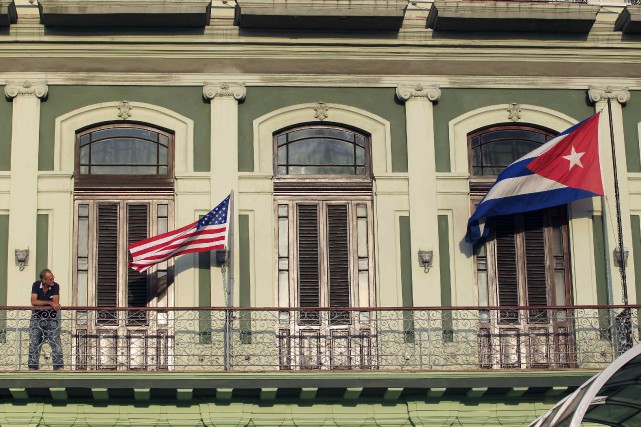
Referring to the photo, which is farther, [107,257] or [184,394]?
[107,257]

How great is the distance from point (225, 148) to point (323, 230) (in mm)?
1959

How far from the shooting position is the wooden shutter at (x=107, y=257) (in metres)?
25.0

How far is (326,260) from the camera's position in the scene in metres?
25.4

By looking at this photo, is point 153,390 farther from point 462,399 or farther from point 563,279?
point 563,279

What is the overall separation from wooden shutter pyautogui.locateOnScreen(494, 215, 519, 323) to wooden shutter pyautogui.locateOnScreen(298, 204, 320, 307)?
2792 mm

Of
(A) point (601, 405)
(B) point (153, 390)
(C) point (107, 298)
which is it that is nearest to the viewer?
(A) point (601, 405)

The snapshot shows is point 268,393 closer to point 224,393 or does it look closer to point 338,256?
point 224,393

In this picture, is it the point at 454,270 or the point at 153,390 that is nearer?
→ the point at 153,390

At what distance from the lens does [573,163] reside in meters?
24.9

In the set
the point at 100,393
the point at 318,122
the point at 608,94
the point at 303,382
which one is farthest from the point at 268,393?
the point at 608,94

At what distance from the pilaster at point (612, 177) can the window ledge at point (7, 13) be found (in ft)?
29.5

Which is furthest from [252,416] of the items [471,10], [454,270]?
[471,10]

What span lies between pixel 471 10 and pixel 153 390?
769cm

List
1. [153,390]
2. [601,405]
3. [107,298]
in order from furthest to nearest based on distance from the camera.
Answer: [107,298] → [153,390] → [601,405]
